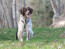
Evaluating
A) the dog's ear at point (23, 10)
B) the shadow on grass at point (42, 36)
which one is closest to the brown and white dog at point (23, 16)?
the dog's ear at point (23, 10)

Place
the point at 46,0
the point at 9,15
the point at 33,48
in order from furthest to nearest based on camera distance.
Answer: the point at 46,0
the point at 9,15
the point at 33,48

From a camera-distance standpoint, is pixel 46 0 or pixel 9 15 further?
pixel 46 0

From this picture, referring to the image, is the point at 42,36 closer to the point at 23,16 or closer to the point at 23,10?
the point at 23,16

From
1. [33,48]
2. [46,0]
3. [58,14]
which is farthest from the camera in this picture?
[46,0]

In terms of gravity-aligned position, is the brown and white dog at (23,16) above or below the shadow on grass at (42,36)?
above

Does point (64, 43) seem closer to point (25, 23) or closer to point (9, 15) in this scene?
point (25, 23)

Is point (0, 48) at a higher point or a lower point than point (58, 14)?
higher

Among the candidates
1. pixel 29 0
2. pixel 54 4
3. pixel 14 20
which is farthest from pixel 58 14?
pixel 14 20

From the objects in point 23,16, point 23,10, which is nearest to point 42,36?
point 23,16

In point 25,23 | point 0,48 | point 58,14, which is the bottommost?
point 58,14

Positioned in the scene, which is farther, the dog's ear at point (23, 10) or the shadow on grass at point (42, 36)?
the shadow on grass at point (42, 36)

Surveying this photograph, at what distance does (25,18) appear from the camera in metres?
8.22

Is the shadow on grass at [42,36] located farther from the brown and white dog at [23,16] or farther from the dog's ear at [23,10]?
the dog's ear at [23,10]

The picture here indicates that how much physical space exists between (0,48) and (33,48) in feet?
3.52
